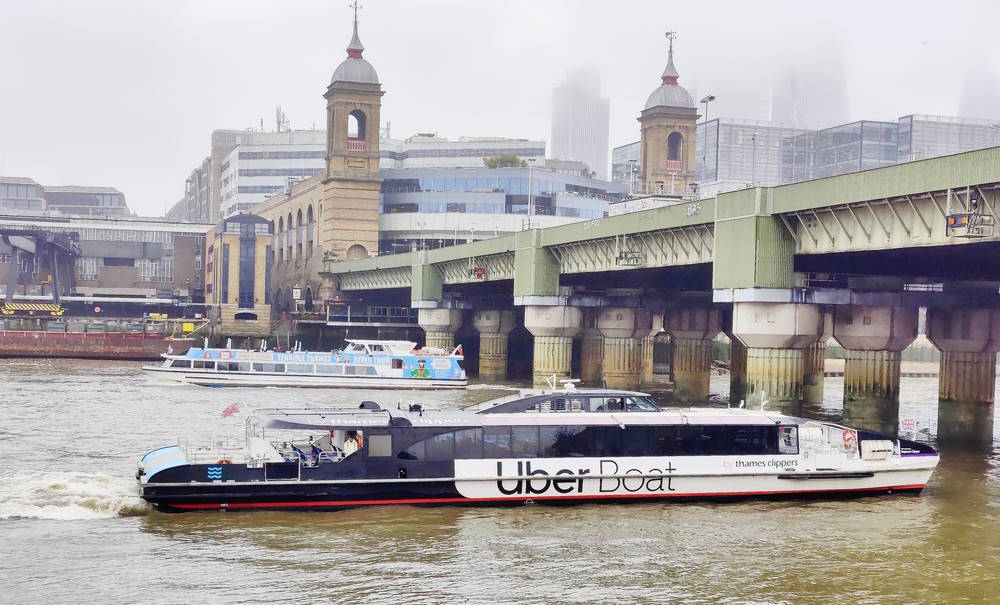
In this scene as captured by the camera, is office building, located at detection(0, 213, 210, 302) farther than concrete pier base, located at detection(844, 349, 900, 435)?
Yes

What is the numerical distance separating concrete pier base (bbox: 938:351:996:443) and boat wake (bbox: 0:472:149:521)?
34244 mm

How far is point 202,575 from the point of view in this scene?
73.1 feet

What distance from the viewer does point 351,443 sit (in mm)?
29234

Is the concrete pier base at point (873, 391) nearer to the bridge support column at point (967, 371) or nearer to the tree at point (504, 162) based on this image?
the bridge support column at point (967, 371)

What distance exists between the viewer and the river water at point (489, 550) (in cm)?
2186

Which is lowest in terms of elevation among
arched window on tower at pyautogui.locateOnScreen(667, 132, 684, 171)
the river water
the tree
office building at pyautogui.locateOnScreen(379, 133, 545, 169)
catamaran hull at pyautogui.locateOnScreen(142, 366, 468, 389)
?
the river water

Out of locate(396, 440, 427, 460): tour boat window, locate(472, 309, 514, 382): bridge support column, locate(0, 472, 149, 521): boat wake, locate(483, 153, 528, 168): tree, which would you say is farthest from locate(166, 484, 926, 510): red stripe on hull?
locate(483, 153, 528, 168): tree

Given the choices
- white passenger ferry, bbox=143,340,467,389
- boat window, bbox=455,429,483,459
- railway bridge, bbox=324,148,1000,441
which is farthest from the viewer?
white passenger ferry, bbox=143,340,467,389

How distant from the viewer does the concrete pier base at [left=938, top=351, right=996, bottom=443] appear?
47.0 meters

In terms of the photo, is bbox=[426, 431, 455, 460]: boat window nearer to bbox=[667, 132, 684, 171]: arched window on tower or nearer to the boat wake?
the boat wake

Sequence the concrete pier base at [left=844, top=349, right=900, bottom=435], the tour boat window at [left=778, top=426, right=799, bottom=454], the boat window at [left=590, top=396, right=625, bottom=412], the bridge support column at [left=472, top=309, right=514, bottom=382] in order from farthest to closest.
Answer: the bridge support column at [left=472, top=309, right=514, bottom=382], the concrete pier base at [left=844, top=349, right=900, bottom=435], the boat window at [left=590, top=396, right=625, bottom=412], the tour boat window at [left=778, top=426, right=799, bottom=454]

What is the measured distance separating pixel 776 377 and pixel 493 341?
155 feet

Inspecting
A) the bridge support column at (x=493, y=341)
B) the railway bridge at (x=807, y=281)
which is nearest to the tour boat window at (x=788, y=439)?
the railway bridge at (x=807, y=281)

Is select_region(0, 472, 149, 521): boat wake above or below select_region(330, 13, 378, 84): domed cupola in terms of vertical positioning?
below
